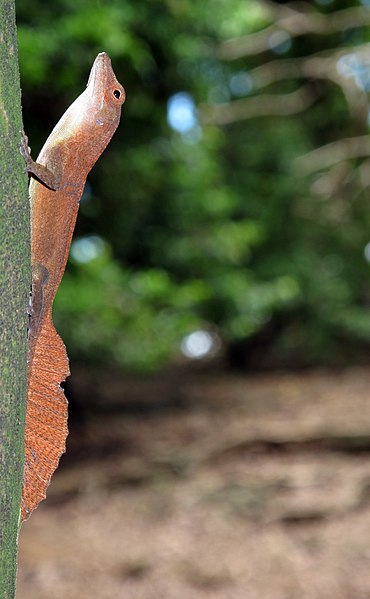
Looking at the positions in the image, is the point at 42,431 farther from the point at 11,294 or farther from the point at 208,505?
the point at 208,505

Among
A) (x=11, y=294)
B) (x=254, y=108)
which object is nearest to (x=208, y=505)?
(x=11, y=294)

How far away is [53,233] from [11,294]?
0.33 metres

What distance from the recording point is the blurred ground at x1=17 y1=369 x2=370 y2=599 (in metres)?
6.04

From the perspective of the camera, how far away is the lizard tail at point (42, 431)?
155 cm

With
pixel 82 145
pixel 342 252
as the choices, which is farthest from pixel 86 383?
pixel 82 145

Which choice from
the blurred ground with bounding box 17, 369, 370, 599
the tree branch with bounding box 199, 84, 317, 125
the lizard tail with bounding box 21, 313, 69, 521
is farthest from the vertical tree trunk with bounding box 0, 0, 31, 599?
the tree branch with bounding box 199, 84, 317, 125

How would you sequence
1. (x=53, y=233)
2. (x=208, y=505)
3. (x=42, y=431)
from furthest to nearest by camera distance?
1. (x=208, y=505)
2. (x=53, y=233)
3. (x=42, y=431)

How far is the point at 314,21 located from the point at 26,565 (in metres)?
8.21

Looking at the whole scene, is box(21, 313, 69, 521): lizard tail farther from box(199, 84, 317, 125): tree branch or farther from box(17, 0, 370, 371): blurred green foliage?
box(199, 84, 317, 125): tree branch

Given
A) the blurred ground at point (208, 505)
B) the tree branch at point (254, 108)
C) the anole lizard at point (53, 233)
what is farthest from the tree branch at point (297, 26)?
the anole lizard at point (53, 233)

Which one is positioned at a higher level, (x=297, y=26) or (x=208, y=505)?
(x=297, y=26)

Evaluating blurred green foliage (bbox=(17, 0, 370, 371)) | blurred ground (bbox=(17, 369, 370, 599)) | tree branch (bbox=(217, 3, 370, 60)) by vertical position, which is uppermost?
tree branch (bbox=(217, 3, 370, 60))

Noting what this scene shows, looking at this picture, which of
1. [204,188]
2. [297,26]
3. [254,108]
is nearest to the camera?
[204,188]

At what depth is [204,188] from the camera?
9688 millimetres
